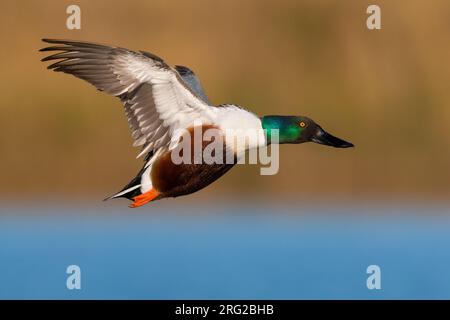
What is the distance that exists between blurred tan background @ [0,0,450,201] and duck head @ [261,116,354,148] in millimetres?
3617

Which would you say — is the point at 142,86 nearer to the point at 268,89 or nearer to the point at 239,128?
the point at 239,128

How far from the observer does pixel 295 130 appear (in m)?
4.98

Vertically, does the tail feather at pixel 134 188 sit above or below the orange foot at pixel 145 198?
above

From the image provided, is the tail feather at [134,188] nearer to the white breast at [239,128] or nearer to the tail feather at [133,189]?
the tail feather at [133,189]

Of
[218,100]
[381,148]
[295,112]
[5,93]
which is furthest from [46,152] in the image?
[381,148]

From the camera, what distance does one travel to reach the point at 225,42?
32.3 ft

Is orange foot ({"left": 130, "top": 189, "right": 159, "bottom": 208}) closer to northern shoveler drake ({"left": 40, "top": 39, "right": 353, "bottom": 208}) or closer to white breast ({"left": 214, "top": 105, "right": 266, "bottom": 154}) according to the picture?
northern shoveler drake ({"left": 40, "top": 39, "right": 353, "bottom": 208})

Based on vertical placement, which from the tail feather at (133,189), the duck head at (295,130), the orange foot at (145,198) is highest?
the duck head at (295,130)

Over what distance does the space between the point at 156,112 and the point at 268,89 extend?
15.8ft

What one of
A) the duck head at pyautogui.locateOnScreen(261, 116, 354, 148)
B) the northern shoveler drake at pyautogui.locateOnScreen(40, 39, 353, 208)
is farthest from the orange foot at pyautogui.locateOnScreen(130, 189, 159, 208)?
the duck head at pyautogui.locateOnScreen(261, 116, 354, 148)

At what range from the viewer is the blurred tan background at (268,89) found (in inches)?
355

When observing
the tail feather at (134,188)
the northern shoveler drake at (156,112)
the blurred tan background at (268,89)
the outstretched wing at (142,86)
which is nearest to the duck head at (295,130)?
the northern shoveler drake at (156,112)

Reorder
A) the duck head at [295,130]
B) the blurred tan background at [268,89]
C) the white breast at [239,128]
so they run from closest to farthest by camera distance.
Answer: the white breast at [239,128]
the duck head at [295,130]
the blurred tan background at [268,89]

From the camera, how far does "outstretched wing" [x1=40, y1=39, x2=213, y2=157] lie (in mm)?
4836
